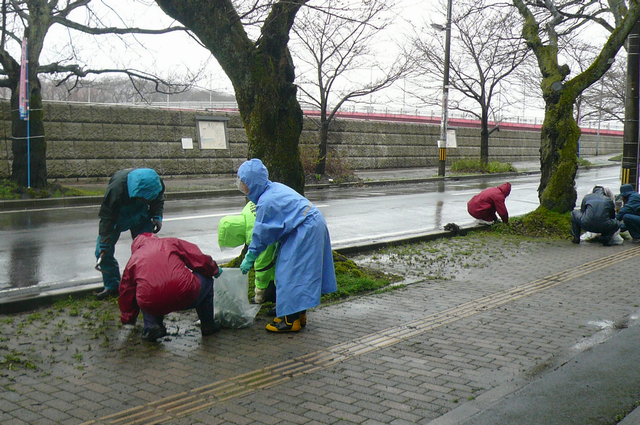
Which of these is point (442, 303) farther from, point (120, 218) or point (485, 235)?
point (485, 235)

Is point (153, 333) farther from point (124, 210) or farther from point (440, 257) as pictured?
point (440, 257)

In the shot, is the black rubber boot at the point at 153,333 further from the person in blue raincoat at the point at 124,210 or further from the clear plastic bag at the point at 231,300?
the person in blue raincoat at the point at 124,210

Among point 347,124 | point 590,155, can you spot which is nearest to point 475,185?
point 347,124

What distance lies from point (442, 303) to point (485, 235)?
531 cm

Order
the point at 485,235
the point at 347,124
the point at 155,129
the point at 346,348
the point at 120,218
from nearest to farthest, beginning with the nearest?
1. the point at 346,348
2. the point at 120,218
3. the point at 485,235
4. the point at 155,129
5. the point at 347,124

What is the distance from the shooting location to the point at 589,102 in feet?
131

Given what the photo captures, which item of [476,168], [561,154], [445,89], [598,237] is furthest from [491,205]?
[476,168]

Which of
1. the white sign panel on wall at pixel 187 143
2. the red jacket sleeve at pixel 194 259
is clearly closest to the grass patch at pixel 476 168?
Answer: the white sign panel on wall at pixel 187 143

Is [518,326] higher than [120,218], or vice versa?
[120,218]

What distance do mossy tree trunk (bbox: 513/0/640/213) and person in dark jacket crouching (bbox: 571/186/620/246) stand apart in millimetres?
1560

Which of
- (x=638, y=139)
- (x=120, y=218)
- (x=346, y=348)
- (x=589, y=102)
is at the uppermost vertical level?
(x=589, y=102)

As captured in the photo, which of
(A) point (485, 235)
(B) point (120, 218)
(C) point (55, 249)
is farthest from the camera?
(A) point (485, 235)

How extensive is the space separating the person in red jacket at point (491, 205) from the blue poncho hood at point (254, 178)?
25.4 ft

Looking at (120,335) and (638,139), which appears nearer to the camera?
(120,335)
